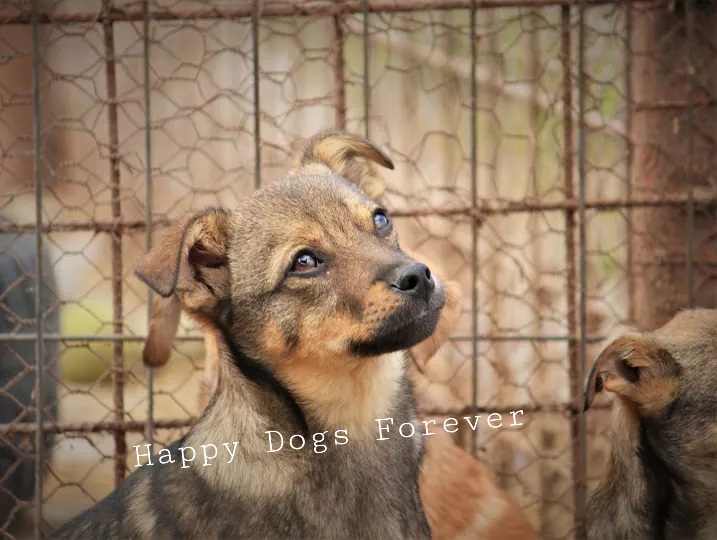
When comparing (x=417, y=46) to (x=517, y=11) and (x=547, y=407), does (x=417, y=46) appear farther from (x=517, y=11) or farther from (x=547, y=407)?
(x=547, y=407)

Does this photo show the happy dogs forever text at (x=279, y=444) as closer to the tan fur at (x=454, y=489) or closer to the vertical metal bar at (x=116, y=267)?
the tan fur at (x=454, y=489)

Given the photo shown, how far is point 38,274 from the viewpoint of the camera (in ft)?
12.6

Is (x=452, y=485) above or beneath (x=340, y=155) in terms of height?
beneath

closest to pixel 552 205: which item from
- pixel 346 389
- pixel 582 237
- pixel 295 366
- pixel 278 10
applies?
pixel 582 237

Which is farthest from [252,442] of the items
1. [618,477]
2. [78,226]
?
[78,226]

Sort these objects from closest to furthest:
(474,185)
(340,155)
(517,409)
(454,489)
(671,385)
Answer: (671,385)
(340,155)
(454,489)
(474,185)
(517,409)

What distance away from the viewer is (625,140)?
14.2 feet

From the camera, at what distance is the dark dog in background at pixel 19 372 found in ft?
13.5

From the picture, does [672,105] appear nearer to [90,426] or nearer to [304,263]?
[304,263]

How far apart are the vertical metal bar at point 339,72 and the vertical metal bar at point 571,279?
1056 millimetres

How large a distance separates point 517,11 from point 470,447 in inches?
86.8

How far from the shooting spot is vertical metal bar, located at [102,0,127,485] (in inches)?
160

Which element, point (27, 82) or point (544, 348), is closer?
point (27, 82)

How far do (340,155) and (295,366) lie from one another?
3.13 feet
